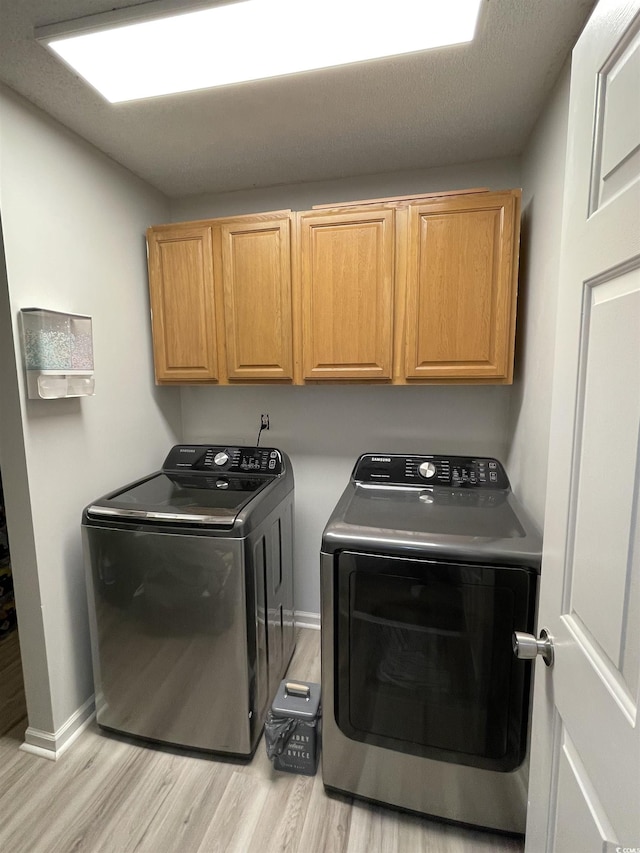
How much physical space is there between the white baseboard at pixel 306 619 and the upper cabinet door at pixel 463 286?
156 centimetres

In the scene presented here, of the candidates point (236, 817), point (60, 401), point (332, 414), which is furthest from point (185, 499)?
point (236, 817)

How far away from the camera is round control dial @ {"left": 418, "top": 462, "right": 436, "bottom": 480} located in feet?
5.82

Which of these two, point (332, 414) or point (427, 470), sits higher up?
point (332, 414)

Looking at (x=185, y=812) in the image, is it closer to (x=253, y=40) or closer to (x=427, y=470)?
(x=427, y=470)

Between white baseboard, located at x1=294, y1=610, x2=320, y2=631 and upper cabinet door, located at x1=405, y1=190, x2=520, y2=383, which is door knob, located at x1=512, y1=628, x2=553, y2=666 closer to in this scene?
upper cabinet door, located at x1=405, y1=190, x2=520, y2=383

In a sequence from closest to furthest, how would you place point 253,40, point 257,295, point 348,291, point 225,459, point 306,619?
1. point 253,40
2. point 348,291
3. point 257,295
4. point 225,459
5. point 306,619

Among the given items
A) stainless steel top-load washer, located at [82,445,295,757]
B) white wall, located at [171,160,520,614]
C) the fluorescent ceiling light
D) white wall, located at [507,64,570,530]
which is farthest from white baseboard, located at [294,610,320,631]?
the fluorescent ceiling light

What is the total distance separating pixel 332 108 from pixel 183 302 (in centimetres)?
102

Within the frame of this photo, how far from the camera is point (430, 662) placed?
126 centimetres

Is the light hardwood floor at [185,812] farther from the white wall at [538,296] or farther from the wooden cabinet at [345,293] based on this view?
the wooden cabinet at [345,293]

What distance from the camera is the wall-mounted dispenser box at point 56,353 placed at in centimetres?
141

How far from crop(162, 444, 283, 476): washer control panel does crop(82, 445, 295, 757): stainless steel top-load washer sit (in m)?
0.27

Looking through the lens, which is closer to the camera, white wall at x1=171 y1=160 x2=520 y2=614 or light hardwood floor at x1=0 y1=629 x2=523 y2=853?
light hardwood floor at x1=0 y1=629 x2=523 y2=853

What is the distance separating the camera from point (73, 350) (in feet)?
5.11
